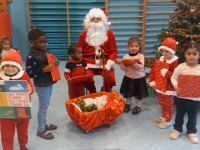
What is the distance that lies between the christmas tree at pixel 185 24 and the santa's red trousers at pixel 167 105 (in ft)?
1.88

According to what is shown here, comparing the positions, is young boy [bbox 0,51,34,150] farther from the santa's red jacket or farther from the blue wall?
the blue wall

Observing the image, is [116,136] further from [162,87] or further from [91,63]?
[91,63]

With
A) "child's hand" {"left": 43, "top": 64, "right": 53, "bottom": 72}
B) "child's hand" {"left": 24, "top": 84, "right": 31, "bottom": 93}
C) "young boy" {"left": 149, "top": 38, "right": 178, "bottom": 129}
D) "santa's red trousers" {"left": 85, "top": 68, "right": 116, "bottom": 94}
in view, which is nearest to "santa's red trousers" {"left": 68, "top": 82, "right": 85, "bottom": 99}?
"santa's red trousers" {"left": 85, "top": 68, "right": 116, "bottom": 94}

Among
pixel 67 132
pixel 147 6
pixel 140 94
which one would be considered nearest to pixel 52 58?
pixel 67 132

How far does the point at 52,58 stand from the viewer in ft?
6.75

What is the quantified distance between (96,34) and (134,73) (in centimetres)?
72

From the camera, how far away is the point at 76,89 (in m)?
2.70

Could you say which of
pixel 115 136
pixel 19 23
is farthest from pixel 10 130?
pixel 19 23

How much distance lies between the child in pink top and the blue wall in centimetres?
330

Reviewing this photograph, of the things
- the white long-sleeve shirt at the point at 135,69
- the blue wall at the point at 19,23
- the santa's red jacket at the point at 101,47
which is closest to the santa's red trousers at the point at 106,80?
the santa's red jacket at the point at 101,47

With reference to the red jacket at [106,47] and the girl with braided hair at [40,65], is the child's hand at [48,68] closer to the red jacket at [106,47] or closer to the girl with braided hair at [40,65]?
the girl with braided hair at [40,65]

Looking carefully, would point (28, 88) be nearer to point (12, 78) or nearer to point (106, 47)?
point (12, 78)

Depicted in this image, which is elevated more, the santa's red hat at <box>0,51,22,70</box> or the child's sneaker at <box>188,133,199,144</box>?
the santa's red hat at <box>0,51,22,70</box>

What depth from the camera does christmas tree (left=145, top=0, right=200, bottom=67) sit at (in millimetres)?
2656
